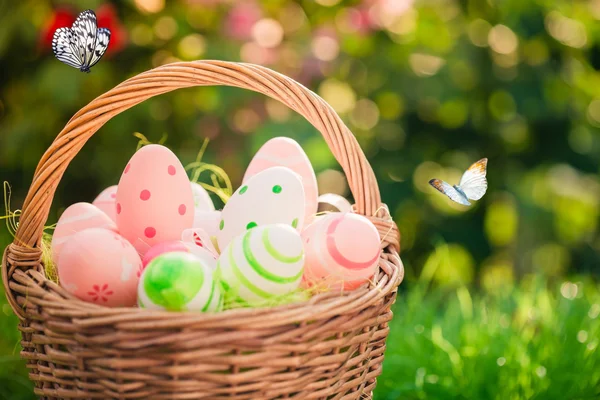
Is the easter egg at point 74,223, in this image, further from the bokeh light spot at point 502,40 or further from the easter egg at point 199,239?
the bokeh light spot at point 502,40

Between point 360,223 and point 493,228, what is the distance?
2.03m

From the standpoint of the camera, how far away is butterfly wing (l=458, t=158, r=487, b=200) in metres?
1.22

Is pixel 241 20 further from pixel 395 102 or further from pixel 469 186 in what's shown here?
pixel 469 186

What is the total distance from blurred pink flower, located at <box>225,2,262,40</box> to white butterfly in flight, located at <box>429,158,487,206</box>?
120cm

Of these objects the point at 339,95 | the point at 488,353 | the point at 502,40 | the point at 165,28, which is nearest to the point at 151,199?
the point at 488,353

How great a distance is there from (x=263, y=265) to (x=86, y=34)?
54 cm

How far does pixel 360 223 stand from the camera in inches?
43.2

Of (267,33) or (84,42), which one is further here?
(267,33)

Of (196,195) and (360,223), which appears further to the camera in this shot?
(196,195)

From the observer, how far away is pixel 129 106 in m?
1.09

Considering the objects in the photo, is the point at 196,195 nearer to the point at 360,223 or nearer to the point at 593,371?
the point at 360,223

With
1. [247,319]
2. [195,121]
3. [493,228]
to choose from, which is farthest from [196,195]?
[493,228]

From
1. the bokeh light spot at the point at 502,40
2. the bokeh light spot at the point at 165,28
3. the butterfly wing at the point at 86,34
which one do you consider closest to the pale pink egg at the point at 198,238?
the butterfly wing at the point at 86,34

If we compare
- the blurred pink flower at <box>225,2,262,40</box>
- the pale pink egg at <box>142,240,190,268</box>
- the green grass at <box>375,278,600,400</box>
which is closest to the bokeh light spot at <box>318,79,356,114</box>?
the blurred pink flower at <box>225,2,262,40</box>
